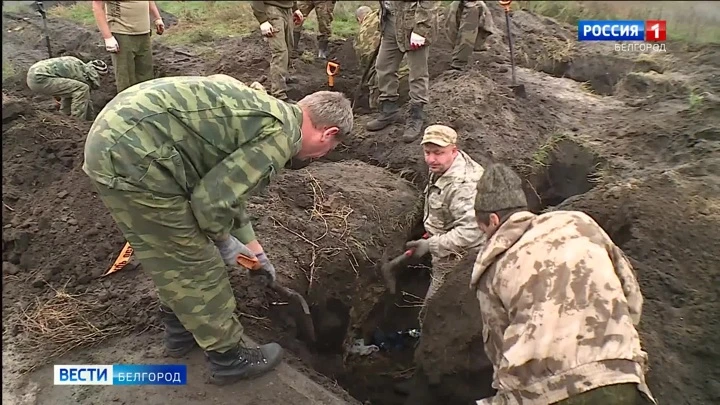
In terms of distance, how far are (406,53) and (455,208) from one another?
7.50 feet

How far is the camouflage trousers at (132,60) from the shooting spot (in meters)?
5.63

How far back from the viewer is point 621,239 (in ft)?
12.2

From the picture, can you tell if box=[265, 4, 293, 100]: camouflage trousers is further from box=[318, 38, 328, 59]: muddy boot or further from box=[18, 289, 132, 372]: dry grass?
box=[18, 289, 132, 372]: dry grass

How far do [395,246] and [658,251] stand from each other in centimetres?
185

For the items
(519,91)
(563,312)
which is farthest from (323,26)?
(563,312)

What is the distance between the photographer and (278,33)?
20.1 ft

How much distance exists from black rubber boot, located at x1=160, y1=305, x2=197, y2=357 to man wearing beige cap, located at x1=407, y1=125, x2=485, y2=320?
1491mm

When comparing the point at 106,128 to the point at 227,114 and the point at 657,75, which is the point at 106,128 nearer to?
the point at 227,114

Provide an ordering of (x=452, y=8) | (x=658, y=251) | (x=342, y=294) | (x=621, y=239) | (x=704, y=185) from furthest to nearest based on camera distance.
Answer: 1. (x=452, y=8)
2. (x=342, y=294)
3. (x=704, y=185)
4. (x=621, y=239)
5. (x=658, y=251)

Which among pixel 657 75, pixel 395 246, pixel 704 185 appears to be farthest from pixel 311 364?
pixel 657 75

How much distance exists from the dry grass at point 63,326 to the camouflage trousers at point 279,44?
315 centimetres

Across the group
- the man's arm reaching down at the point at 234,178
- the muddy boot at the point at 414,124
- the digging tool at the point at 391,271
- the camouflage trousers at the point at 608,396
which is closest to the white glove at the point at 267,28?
the muddy boot at the point at 414,124

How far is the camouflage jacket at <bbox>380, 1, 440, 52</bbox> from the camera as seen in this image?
5.18 meters

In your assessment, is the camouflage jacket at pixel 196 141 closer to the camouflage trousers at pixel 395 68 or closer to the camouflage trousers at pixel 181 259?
the camouflage trousers at pixel 181 259
